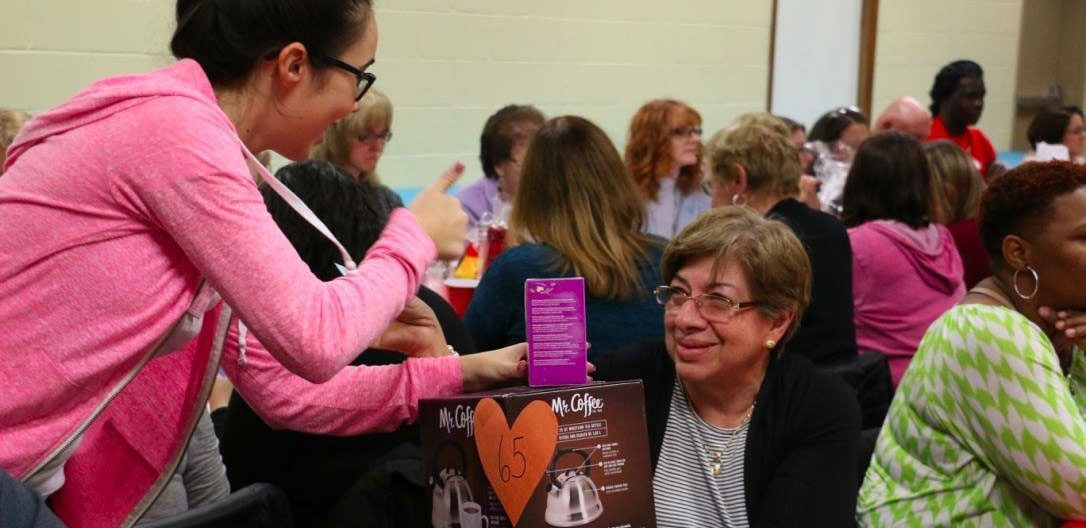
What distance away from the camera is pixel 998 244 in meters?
2.09

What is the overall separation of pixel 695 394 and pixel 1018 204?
2.19 ft

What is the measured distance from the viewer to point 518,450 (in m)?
1.45

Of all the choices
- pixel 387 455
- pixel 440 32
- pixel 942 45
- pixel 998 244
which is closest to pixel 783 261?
pixel 998 244

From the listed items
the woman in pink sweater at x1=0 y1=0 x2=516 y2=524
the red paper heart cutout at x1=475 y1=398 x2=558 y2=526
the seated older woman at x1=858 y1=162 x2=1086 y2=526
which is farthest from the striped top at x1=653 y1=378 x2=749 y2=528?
the woman in pink sweater at x1=0 y1=0 x2=516 y2=524

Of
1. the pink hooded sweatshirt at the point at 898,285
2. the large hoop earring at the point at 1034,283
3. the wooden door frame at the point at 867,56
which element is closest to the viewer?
the large hoop earring at the point at 1034,283

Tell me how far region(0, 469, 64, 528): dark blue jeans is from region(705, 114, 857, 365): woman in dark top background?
2.00 metres

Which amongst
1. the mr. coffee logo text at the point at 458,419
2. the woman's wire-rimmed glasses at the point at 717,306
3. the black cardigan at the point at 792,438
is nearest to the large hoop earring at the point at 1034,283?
the black cardigan at the point at 792,438

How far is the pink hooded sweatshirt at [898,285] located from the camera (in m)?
3.53

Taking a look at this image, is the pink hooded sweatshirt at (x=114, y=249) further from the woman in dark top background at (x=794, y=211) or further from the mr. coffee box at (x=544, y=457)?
the woman in dark top background at (x=794, y=211)

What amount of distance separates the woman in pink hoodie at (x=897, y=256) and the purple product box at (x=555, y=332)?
2236mm

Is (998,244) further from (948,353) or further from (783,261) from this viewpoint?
(783,261)

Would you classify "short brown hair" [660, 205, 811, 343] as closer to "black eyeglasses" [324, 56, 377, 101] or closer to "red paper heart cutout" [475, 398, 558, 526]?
"red paper heart cutout" [475, 398, 558, 526]

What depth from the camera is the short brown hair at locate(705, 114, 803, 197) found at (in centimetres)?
359

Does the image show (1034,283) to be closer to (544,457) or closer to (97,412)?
(544,457)
